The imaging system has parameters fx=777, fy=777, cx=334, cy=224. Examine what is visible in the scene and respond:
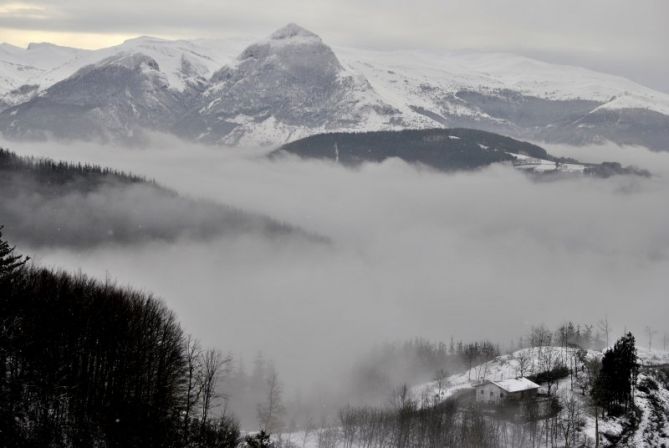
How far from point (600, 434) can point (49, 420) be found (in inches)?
3297

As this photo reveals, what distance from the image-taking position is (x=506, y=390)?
136500mm

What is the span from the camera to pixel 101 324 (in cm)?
8425

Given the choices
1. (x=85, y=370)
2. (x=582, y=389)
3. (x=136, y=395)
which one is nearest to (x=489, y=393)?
(x=582, y=389)

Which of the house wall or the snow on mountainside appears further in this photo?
the house wall

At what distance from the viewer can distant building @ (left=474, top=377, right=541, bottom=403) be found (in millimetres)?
137375

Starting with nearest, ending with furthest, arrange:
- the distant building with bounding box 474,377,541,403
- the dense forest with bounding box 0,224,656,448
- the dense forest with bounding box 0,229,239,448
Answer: the dense forest with bounding box 0,229,239,448
the dense forest with bounding box 0,224,656,448
the distant building with bounding box 474,377,541,403

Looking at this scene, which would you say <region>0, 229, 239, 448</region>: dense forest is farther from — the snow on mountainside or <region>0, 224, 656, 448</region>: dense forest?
the snow on mountainside

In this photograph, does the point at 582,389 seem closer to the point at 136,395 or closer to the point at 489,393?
the point at 489,393

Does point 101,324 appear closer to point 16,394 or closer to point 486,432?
point 16,394

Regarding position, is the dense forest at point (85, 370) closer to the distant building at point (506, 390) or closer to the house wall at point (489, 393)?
the distant building at point (506, 390)

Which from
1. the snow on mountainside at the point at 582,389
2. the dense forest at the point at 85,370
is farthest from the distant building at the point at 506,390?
the dense forest at the point at 85,370

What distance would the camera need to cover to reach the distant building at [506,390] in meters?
137

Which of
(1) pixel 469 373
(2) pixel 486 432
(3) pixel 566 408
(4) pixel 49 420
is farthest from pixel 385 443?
(4) pixel 49 420

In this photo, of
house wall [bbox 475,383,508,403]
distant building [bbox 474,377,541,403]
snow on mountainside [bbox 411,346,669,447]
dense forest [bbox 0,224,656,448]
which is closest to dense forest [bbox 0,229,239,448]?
dense forest [bbox 0,224,656,448]
